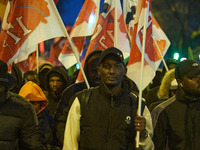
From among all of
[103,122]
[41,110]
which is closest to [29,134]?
[103,122]

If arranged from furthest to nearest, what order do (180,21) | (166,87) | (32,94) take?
(180,21), (166,87), (32,94)

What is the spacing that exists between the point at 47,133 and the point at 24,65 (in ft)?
16.1

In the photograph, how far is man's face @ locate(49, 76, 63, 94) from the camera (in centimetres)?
649

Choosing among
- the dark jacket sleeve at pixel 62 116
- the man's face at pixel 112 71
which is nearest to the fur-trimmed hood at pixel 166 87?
the dark jacket sleeve at pixel 62 116

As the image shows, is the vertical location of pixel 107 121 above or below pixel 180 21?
below

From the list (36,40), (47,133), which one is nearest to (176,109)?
(47,133)

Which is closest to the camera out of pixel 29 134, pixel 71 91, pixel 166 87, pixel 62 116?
pixel 29 134

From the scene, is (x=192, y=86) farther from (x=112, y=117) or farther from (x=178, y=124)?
(x=112, y=117)

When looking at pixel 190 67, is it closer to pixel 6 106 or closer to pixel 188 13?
pixel 6 106

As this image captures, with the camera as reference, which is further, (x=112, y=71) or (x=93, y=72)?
(x=93, y=72)

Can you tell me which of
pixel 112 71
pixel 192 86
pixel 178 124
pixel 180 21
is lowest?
pixel 178 124

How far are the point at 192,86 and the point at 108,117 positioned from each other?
3.50 ft

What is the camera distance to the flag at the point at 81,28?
8.18 meters

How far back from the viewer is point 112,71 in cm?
421
